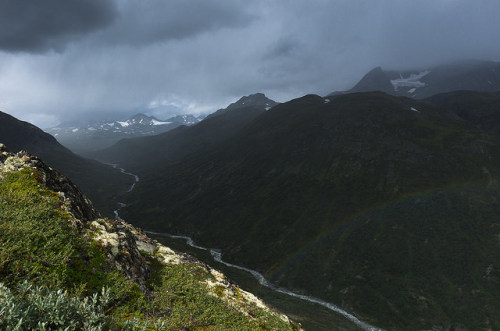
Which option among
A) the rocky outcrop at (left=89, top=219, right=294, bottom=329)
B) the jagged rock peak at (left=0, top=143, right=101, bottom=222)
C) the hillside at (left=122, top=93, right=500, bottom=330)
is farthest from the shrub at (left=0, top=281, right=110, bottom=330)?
the hillside at (left=122, top=93, right=500, bottom=330)

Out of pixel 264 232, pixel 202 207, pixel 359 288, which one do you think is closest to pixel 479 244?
pixel 359 288

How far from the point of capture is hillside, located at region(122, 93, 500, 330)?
8871cm

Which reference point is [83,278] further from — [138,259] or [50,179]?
[50,179]

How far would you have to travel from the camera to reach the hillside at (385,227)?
88.7m

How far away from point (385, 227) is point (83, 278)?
13340 cm

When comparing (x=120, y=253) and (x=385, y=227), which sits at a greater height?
(x=120, y=253)

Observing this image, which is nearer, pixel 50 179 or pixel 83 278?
pixel 83 278

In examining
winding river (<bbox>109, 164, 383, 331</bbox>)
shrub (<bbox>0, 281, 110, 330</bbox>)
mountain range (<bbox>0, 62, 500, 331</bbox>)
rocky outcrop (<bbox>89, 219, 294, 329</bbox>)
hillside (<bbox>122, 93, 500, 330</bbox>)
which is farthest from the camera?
hillside (<bbox>122, 93, 500, 330</bbox>)

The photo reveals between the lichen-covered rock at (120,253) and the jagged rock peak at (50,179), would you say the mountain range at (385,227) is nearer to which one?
the lichen-covered rock at (120,253)

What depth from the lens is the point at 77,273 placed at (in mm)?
14211

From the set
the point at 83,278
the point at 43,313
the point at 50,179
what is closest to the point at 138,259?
the point at 83,278

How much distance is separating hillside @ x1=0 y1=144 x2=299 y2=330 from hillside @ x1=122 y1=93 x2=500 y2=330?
88.2 meters

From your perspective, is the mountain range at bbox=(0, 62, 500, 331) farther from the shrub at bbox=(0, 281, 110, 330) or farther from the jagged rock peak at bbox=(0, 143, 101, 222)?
the shrub at bbox=(0, 281, 110, 330)

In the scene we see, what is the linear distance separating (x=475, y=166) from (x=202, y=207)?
17976 cm
